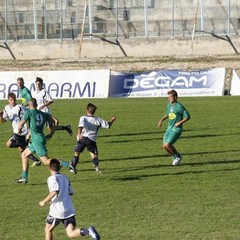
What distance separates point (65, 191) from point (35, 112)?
615 cm

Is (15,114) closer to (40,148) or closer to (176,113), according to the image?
(40,148)

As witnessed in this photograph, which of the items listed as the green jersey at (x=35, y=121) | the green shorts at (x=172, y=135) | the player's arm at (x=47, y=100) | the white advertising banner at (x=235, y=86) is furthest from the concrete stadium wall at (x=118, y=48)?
the green jersey at (x=35, y=121)

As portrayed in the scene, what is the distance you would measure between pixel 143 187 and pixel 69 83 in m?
27.0

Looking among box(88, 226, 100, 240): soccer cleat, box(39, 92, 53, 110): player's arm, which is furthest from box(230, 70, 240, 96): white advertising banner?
box(88, 226, 100, 240): soccer cleat

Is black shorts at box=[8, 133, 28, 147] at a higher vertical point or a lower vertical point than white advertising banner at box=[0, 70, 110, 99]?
higher

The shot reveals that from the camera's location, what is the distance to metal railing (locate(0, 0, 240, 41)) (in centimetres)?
5791

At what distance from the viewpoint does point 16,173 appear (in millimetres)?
20719

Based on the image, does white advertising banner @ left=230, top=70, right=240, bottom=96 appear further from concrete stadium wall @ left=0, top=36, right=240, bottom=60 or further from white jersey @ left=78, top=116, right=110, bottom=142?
white jersey @ left=78, top=116, right=110, bottom=142

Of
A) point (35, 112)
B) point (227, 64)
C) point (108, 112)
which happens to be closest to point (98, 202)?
point (35, 112)

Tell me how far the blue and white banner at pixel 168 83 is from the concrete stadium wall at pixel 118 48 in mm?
11266

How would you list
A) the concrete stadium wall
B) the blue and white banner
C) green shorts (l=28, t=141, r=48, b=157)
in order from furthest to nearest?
1. the concrete stadium wall
2. the blue and white banner
3. green shorts (l=28, t=141, r=48, b=157)

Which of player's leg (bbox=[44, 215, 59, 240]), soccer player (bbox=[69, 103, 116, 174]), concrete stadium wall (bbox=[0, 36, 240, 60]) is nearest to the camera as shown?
player's leg (bbox=[44, 215, 59, 240])

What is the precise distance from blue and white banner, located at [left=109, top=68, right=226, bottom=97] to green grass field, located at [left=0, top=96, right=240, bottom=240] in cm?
1369

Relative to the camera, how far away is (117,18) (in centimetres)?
5900
